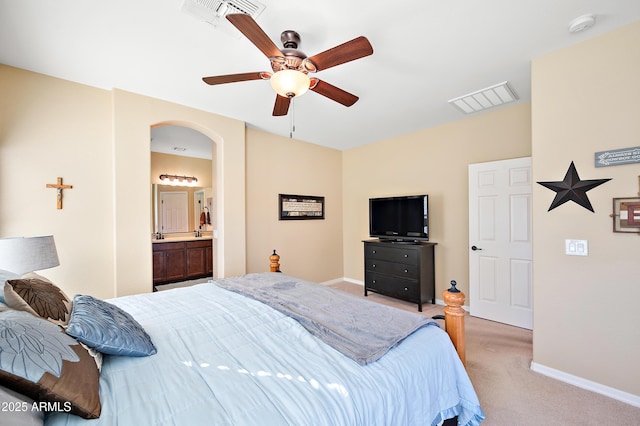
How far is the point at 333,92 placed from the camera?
2162 millimetres

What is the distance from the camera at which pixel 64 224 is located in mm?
2668

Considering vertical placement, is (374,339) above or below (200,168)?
below

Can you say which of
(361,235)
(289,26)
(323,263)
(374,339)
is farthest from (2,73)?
(361,235)

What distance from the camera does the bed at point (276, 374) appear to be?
0.91m

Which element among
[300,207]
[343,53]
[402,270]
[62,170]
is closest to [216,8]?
[343,53]

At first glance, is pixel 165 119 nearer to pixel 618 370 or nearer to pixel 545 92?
pixel 545 92

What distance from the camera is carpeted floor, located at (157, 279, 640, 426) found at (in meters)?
1.76

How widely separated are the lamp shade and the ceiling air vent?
193cm

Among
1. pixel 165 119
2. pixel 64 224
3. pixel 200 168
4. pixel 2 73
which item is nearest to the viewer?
pixel 2 73

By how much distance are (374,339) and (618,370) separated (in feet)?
6.67

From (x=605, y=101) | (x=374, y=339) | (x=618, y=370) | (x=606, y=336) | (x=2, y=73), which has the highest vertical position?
(x=2, y=73)

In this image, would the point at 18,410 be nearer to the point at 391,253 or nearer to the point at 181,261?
the point at 391,253

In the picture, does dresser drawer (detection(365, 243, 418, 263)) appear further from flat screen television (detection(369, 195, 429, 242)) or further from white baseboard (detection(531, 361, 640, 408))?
white baseboard (detection(531, 361, 640, 408))

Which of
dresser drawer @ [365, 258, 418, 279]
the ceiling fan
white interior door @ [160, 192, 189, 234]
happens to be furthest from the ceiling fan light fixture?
white interior door @ [160, 192, 189, 234]
